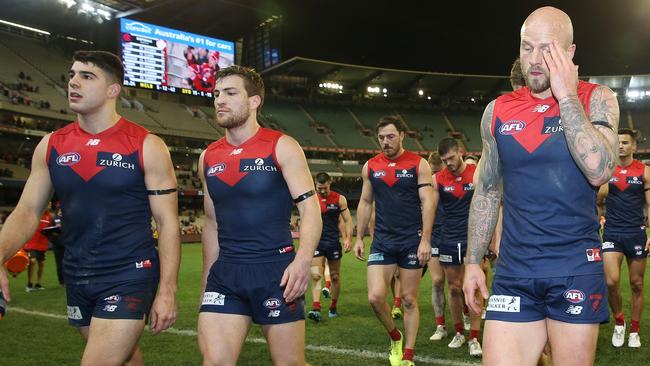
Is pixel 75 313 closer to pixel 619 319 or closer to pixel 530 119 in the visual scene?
pixel 530 119

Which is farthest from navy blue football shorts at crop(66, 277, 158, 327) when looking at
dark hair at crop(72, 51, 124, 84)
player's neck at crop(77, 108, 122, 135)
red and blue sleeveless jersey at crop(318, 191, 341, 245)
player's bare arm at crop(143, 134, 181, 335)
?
red and blue sleeveless jersey at crop(318, 191, 341, 245)

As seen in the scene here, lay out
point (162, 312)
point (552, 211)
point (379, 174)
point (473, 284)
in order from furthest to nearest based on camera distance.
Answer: point (379, 174) < point (162, 312) < point (473, 284) < point (552, 211)

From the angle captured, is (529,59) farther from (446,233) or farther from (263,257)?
(446,233)

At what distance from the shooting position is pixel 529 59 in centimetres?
323

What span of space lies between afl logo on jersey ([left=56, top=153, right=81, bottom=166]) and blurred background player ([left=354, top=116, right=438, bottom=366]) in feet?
13.4

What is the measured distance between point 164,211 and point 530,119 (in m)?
2.37

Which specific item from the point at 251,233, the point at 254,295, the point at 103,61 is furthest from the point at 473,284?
the point at 103,61

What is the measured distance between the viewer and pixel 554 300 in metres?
3.13

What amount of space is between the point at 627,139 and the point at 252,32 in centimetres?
4417

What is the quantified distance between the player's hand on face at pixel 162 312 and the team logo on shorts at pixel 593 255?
2.47 meters

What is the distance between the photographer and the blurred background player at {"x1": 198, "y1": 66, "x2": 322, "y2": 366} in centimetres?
417

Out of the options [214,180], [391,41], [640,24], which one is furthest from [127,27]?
[640,24]

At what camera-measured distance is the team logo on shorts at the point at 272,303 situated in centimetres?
419

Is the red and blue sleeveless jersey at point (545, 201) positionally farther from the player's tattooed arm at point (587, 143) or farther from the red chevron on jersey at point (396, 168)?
the red chevron on jersey at point (396, 168)
